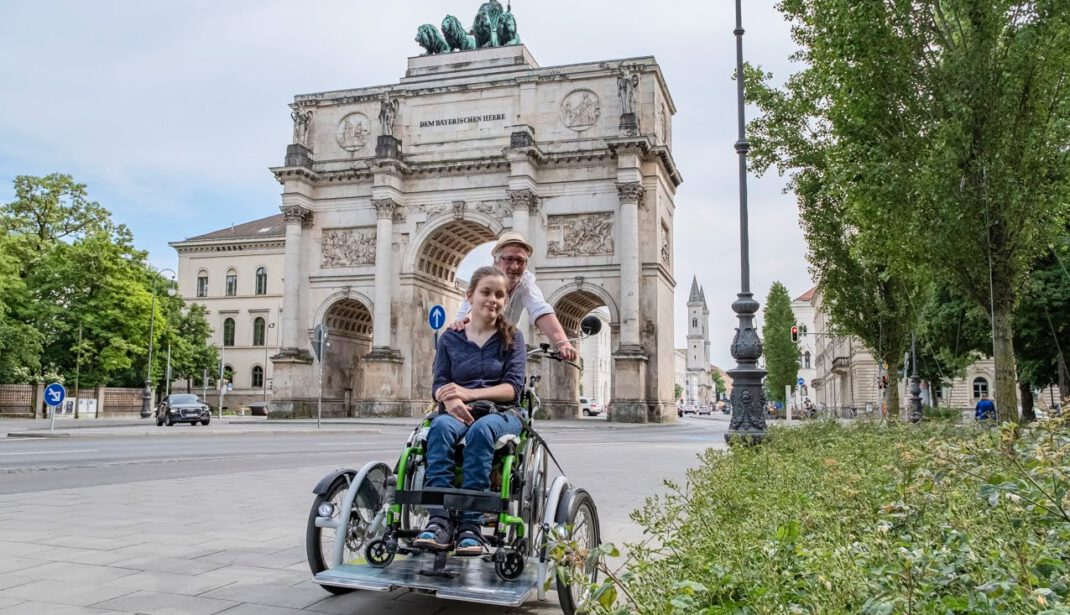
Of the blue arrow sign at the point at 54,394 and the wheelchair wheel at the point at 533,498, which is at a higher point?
the blue arrow sign at the point at 54,394

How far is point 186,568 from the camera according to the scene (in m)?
5.00

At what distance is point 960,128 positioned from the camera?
12867mm

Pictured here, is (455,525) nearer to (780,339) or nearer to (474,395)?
(474,395)

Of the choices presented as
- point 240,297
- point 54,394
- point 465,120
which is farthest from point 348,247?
point 240,297

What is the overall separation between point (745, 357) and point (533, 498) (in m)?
10.4

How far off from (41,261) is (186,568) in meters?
48.9

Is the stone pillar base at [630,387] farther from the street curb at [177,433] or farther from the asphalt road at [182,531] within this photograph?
the asphalt road at [182,531]

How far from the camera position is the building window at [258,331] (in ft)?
233

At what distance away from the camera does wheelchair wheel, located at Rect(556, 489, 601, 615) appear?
3828 mm

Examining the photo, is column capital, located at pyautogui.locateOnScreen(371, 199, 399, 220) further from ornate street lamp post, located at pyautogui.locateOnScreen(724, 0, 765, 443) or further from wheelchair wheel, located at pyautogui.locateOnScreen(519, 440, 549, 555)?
wheelchair wheel, located at pyautogui.locateOnScreen(519, 440, 549, 555)

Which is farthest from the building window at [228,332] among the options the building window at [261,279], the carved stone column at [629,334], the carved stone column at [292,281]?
the carved stone column at [629,334]

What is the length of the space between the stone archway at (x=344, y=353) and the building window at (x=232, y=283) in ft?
98.9

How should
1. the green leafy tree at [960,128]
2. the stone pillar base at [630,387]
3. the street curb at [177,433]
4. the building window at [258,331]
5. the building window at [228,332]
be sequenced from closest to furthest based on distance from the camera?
the green leafy tree at [960,128]
the street curb at [177,433]
the stone pillar base at [630,387]
the building window at [258,331]
the building window at [228,332]

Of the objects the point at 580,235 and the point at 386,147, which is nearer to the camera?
the point at 580,235
